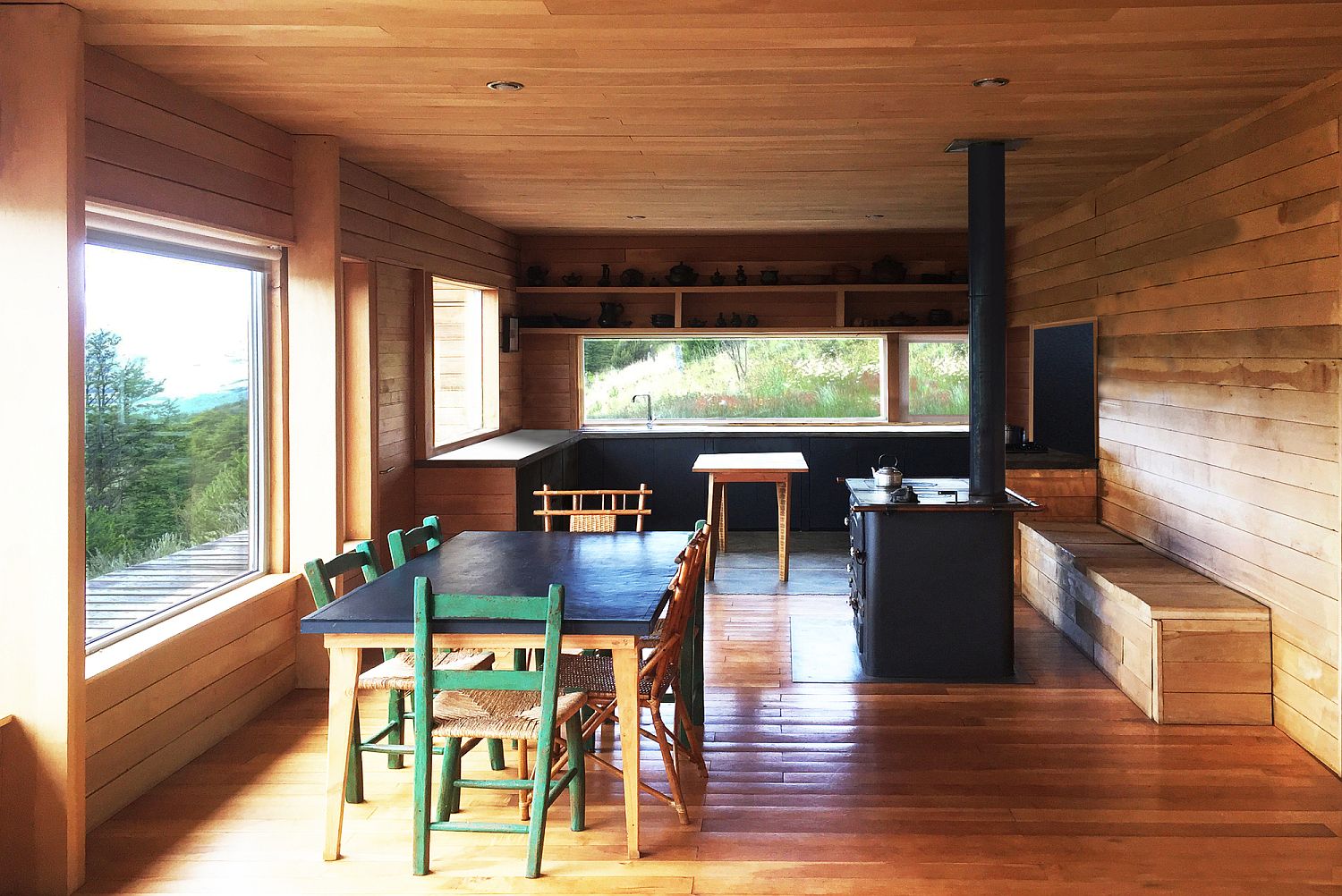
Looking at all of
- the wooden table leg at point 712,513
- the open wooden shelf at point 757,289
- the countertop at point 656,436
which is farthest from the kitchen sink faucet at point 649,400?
the wooden table leg at point 712,513

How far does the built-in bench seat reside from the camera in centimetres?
482

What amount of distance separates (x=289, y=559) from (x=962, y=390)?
6642mm

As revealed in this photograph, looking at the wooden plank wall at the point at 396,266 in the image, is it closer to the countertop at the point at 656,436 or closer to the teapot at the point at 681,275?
the countertop at the point at 656,436

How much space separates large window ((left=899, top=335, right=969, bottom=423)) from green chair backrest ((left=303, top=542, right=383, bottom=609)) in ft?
22.5

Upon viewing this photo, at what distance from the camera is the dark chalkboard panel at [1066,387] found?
7.44 metres

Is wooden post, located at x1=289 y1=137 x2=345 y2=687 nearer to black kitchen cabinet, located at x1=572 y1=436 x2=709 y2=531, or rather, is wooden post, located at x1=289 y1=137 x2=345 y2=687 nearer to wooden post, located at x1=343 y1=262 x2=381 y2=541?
wooden post, located at x1=343 y1=262 x2=381 y2=541

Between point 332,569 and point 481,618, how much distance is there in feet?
2.65

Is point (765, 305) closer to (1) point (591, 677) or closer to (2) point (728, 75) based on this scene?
(2) point (728, 75)

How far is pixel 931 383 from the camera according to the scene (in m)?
10.4

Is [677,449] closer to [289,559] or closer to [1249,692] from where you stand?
[289,559]

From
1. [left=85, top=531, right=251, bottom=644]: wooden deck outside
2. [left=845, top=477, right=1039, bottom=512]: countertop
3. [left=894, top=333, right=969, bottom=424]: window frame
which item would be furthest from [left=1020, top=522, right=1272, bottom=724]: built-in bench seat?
[left=894, top=333, right=969, bottom=424]: window frame

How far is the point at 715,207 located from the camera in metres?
8.04

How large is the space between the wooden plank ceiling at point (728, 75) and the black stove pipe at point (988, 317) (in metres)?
0.23

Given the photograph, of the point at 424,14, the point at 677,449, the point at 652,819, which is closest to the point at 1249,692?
the point at 652,819
